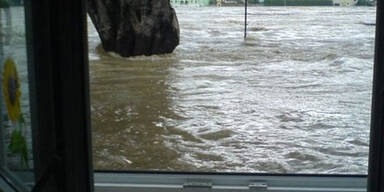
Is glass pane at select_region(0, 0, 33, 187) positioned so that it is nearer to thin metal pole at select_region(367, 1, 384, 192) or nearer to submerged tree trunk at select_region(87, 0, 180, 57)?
thin metal pole at select_region(367, 1, 384, 192)

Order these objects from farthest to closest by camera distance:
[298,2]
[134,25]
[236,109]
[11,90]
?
[298,2], [134,25], [236,109], [11,90]

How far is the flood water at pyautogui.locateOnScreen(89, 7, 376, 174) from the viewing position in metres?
3.91

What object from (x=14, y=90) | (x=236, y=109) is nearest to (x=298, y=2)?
(x=236, y=109)

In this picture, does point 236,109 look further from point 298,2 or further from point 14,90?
point 298,2

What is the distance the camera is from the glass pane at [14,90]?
0.96 metres

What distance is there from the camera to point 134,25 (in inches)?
434

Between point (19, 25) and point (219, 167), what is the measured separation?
278 cm

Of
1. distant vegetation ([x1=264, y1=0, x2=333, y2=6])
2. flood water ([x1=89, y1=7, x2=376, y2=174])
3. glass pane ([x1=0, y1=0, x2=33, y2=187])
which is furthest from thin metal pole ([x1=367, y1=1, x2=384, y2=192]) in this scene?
distant vegetation ([x1=264, y1=0, x2=333, y2=6])

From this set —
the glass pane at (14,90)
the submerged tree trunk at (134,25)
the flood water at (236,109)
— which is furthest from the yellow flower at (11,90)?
the submerged tree trunk at (134,25)

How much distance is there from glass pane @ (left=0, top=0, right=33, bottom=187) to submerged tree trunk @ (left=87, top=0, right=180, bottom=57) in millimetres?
9866

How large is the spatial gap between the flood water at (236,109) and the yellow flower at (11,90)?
2628 mm

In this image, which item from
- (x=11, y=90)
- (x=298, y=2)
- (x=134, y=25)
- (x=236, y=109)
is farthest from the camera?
(x=298, y=2)

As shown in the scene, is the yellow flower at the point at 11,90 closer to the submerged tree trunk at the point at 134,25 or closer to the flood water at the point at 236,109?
the flood water at the point at 236,109

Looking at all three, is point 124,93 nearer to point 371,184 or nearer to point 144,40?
point 144,40
